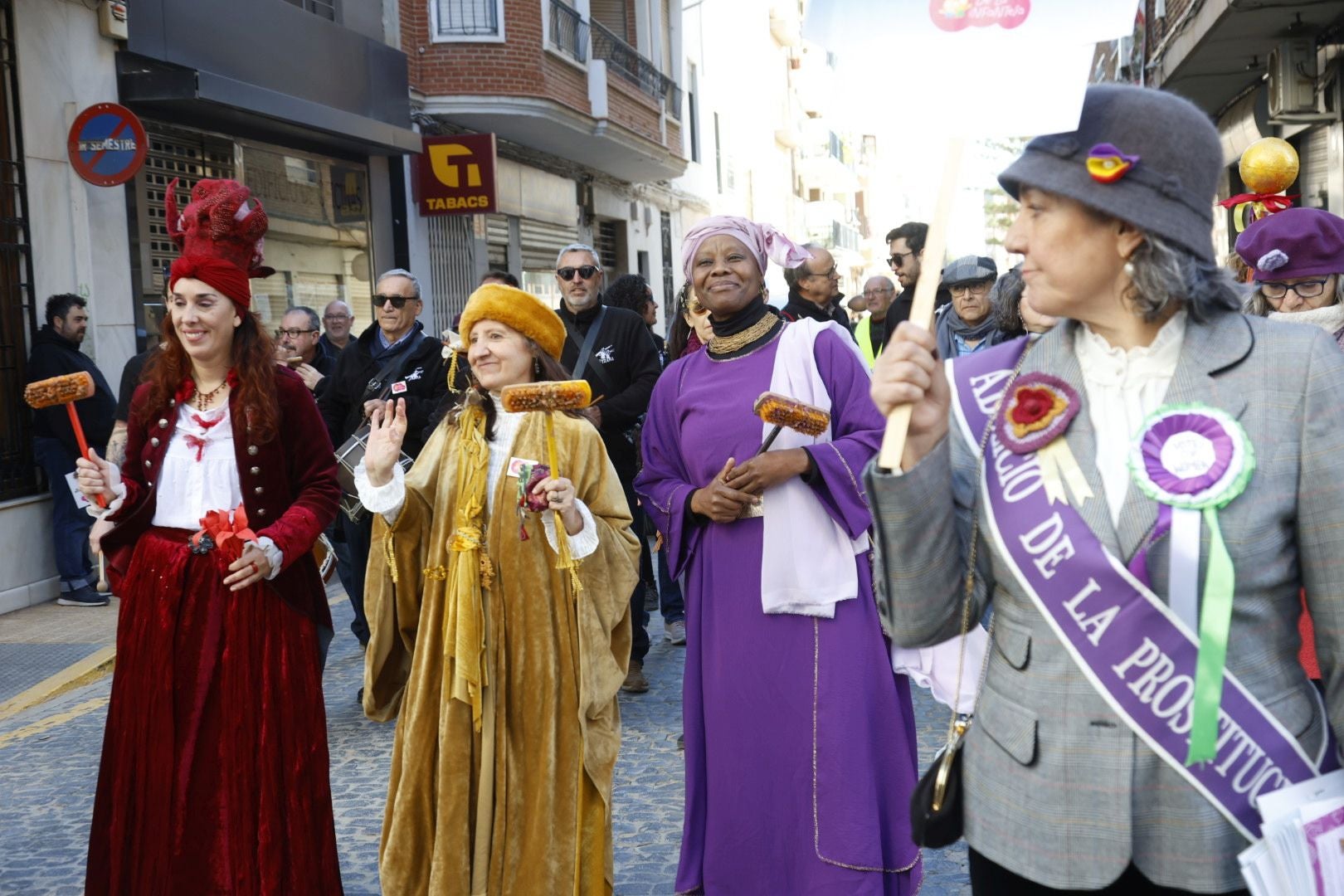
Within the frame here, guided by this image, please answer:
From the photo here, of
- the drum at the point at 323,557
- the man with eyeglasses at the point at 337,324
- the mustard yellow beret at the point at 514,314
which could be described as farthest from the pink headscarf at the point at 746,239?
the man with eyeglasses at the point at 337,324

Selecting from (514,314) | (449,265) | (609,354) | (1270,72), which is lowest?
(609,354)

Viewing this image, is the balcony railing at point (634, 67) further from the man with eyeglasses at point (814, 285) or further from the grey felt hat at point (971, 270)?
the grey felt hat at point (971, 270)

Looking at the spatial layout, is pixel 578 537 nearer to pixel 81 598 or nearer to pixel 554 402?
pixel 554 402

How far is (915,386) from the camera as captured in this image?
2.08 metres

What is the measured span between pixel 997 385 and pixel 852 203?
254 feet

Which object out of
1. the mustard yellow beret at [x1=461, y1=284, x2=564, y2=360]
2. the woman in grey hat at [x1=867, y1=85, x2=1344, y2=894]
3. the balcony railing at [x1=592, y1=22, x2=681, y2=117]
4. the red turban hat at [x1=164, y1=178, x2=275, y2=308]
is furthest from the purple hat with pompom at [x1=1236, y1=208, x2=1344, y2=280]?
the balcony railing at [x1=592, y1=22, x2=681, y2=117]

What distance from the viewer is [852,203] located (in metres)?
78.0

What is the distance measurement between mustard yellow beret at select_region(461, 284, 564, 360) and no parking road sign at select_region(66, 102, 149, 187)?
6.82 m

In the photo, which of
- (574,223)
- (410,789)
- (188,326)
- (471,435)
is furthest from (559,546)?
(574,223)

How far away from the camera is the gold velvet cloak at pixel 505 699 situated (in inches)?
156

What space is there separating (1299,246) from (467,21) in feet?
50.1

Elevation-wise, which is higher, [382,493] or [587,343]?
[587,343]

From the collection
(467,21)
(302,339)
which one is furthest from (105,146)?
(467,21)

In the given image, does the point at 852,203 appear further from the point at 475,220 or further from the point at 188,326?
the point at 188,326
